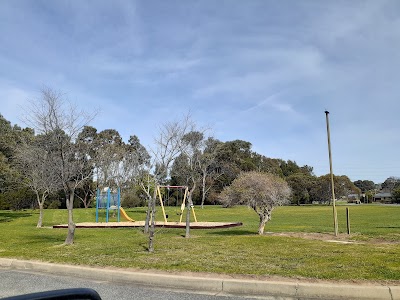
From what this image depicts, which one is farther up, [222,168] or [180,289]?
[222,168]

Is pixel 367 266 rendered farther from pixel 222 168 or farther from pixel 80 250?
pixel 222 168

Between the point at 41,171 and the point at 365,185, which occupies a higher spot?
the point at 365,185

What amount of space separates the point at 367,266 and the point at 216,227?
13.9m

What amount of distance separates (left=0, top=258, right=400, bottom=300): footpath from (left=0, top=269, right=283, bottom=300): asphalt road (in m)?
0.23

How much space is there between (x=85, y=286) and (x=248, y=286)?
300 cm

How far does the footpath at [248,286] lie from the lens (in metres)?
5.94

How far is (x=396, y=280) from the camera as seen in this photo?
6406 millimetres

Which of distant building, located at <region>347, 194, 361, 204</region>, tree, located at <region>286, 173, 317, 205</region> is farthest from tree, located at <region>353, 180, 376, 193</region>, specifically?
tree, located at <region>286, 173, 317, 205</region>

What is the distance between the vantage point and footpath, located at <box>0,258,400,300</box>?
5941mm

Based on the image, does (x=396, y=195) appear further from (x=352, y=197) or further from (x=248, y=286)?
(x=248, y=286)

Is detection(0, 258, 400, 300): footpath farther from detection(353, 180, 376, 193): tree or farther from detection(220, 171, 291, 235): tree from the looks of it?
detection(353, 180, 376, 193): tree

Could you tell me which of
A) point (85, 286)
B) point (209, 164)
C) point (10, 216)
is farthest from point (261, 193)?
point (209, 164)

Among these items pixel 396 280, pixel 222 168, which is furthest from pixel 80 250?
pixel 222 168

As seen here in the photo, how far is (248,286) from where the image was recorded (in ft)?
21.2
